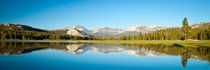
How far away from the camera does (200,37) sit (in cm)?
13125

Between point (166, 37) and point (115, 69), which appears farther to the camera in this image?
point (166, 37)

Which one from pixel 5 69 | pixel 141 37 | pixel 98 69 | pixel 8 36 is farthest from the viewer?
pixel 141 37

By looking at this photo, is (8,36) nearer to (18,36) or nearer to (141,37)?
(18,36)

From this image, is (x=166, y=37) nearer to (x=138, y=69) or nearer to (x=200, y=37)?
(x=200, y=37)

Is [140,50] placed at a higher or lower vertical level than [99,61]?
lower

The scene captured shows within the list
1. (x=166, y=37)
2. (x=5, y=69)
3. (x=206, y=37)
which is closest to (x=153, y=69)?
(x=5, y=69)

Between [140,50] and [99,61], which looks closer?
[99,61]

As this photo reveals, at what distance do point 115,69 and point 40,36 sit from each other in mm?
186031

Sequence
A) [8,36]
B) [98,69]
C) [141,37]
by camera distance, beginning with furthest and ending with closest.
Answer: [141,37] → [8,36] → [98,69]

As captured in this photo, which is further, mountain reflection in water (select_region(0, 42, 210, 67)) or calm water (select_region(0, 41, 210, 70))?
mountain reflection in water (select_region(0, 42, 210, 67))

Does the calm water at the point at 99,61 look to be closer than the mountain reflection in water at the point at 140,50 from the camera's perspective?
Yes

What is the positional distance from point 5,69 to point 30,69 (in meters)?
2.24

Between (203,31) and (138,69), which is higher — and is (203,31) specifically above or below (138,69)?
above

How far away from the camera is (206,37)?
418ft
